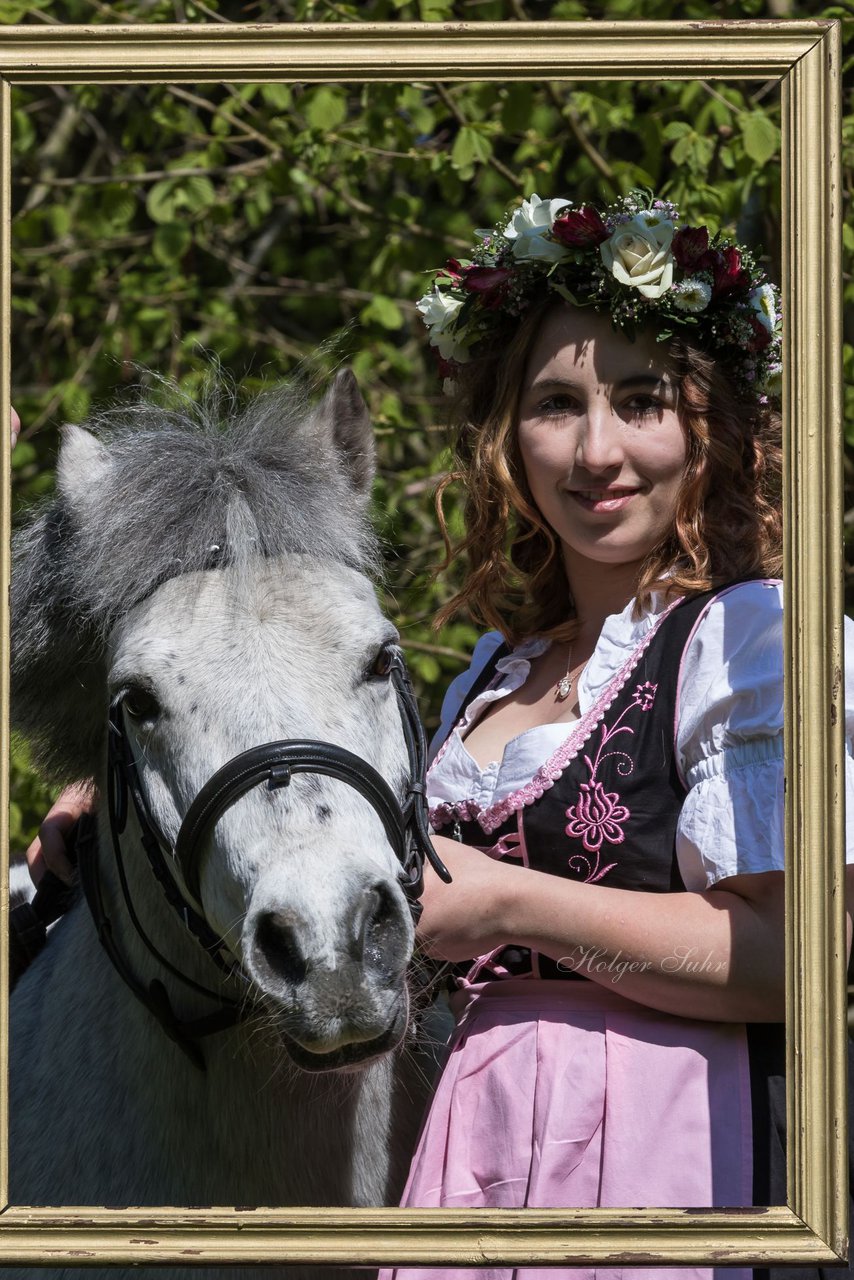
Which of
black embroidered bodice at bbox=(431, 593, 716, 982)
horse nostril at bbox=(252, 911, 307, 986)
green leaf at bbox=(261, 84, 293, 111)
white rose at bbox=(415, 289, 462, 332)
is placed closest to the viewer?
horse nostril at bbox=(252, 911, 307, 986)

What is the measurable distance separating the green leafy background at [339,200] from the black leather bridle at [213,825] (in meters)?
0.44

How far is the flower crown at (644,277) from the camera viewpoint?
167cm

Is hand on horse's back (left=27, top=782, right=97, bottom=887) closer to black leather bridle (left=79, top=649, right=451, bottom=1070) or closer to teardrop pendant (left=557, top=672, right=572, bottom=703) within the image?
black leather bridle (left=79, top=649, right=451, bottom=1070)

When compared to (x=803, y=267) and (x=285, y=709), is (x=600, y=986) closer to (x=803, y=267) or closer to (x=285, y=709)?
(x=285, y=709)

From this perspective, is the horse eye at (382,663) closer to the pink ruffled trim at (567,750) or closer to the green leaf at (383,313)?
the pink ruffled trim at (567,750)

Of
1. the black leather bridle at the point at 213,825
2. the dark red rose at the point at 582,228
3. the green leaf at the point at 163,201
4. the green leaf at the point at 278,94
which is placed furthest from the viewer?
the green leaf at the point at 163,201

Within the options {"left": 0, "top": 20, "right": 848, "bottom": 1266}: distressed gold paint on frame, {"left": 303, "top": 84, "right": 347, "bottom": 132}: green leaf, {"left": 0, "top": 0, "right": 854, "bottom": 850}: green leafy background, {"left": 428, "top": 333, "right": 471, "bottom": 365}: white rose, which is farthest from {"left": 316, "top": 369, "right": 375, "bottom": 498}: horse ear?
{"left": 303, "top": 84, "right": 347, "bottom": 132}: green leaf

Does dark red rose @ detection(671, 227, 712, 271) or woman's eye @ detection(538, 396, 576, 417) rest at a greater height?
dark red rose @ detection(671, 227, 712, 271)

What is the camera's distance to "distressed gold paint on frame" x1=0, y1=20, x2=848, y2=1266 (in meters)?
1.32

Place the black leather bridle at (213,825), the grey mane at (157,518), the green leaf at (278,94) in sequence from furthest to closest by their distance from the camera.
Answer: the green leaf at (278,94) → the grey mane at (157,518) → the black leather bridle at (213,825)

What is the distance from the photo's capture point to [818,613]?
55.8 inches

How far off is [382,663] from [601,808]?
1.11 feet

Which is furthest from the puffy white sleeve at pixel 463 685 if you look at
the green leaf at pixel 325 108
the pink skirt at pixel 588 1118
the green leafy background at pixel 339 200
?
the green leaf at pixel 325 108

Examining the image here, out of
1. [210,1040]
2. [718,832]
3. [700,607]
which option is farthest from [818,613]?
[210,1040]
